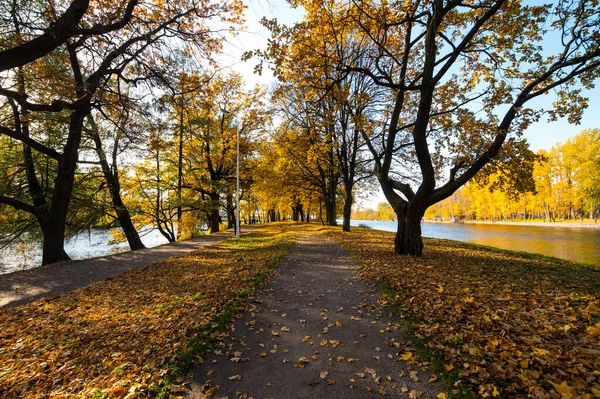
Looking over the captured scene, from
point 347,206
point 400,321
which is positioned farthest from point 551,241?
point 400,321

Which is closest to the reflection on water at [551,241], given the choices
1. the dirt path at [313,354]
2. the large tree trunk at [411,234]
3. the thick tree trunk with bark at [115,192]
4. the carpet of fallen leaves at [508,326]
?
the large tree trunk at [411,234]

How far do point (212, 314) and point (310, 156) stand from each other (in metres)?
12.8

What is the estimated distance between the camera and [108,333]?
4094 millimetres

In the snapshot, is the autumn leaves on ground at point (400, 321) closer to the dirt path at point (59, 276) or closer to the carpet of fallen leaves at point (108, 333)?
the carpet of fallen leaves at point (108, 333)

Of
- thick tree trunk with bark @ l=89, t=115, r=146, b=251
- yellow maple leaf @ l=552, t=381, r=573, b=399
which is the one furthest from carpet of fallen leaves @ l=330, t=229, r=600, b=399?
thick tree trunk with bark @ l=89, t=115, r=146, b=251

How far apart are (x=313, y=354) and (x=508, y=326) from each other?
8.93ft

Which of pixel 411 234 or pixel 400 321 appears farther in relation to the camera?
pixel 411 234

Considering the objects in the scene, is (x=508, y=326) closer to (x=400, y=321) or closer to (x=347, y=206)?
(x=400, y=321)

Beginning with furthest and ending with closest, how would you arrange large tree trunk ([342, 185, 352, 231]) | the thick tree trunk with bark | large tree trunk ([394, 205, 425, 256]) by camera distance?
large tree trunk ([342, 185, 352, 231]), the thick tree trunk with bark, large tree trunk ([394, 205, 425, 256])

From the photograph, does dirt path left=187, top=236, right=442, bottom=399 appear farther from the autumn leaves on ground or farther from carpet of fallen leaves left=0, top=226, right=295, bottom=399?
carpet of fallen leaves left=0, top=226, right=295, bottom=399

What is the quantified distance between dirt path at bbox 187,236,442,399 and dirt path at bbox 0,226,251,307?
504 centimetres

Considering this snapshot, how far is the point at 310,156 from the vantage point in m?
16.3

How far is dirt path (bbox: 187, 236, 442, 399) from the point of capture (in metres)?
2.92

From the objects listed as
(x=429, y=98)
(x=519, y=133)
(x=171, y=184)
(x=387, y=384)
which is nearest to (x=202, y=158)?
(x=171, y=184)
